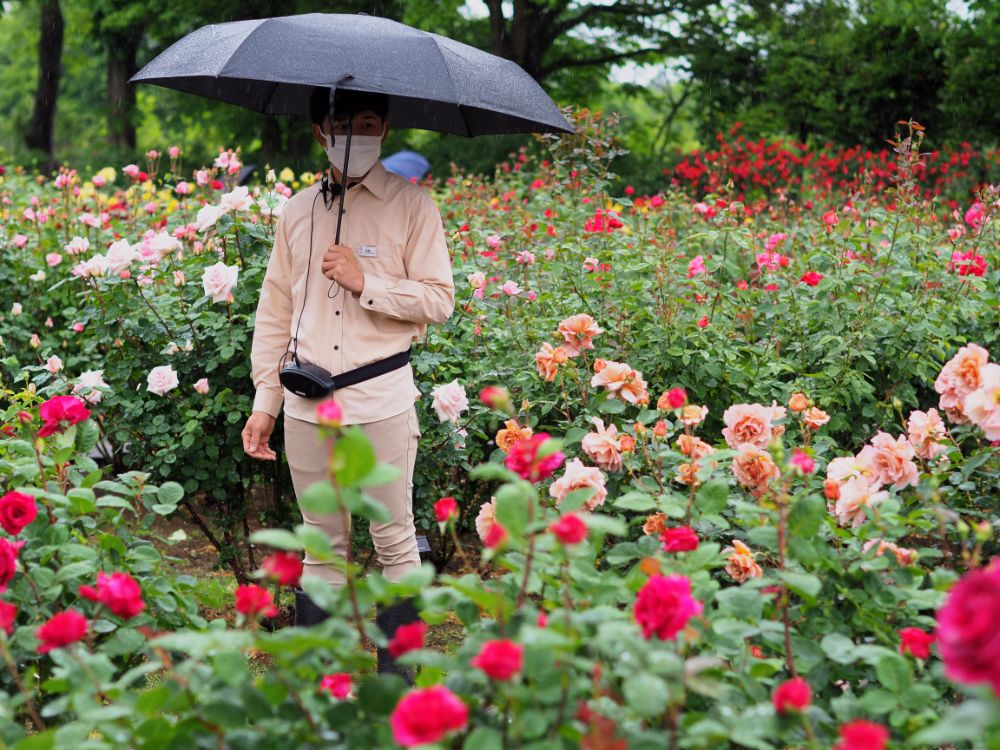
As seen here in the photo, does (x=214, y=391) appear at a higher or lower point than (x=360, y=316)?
lower

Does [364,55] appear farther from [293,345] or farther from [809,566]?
[809,566]

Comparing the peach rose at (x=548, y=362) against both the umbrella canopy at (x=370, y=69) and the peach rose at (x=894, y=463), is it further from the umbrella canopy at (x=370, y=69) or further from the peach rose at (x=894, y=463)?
the peach rose at (x=894, y=463)

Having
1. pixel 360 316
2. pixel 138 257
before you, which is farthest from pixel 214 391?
pixel 360 316

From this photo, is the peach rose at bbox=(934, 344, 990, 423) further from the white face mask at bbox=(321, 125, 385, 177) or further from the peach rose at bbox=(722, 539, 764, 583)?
the white face mask at bbox=(321, 125, 385, 177)

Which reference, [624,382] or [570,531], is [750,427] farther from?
[570,531]

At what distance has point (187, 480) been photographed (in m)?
3.78

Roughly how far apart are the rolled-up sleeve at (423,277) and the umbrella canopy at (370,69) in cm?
33

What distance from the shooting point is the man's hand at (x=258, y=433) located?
9.87ft

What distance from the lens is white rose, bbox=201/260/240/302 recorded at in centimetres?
346

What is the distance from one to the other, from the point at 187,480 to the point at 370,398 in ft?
4.20

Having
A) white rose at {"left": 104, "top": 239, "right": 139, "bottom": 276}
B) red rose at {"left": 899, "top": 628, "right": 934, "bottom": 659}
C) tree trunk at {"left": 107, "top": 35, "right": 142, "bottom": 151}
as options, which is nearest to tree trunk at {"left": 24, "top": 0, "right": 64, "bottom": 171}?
tree trunk at {"left": 107, "top": 35, "right": 142, "bottom": 151}

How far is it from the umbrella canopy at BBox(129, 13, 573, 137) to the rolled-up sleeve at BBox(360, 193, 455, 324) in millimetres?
333

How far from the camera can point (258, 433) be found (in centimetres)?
301

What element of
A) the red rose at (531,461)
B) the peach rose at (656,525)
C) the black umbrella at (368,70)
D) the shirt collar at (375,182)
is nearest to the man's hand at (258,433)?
the black umbrella at (368,70)
